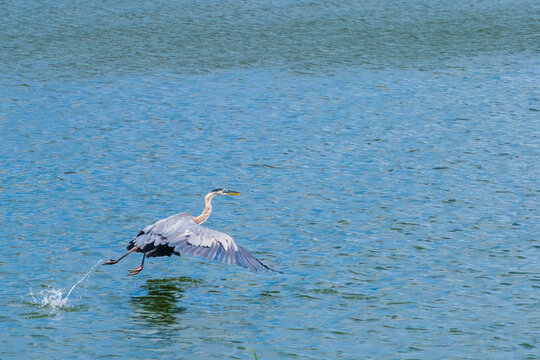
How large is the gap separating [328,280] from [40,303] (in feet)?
10.9

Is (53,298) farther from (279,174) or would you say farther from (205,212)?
(279,174)

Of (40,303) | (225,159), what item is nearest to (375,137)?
(225,159)

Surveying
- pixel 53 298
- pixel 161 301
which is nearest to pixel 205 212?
pixel 161 301

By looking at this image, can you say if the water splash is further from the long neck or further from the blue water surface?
the long neck

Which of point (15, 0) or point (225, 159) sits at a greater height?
point (15, 0)

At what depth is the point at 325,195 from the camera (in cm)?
1456

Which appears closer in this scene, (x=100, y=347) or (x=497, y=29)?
(x=100, y=347)

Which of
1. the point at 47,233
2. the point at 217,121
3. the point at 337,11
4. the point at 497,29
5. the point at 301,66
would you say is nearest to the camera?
the point at 47,233

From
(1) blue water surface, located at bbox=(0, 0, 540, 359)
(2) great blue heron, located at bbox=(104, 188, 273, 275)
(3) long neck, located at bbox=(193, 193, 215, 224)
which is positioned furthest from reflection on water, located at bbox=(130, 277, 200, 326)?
(3) long neck, located at bbox=(193, 193, 215, 224)

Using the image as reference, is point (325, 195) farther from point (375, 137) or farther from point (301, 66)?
point (301, 66)

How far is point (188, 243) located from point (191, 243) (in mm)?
48

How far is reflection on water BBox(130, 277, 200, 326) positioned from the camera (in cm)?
1003

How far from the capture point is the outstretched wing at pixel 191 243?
1052cm

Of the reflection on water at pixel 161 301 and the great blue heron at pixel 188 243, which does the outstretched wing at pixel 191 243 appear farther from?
the reflection on water at pixel 161 301
